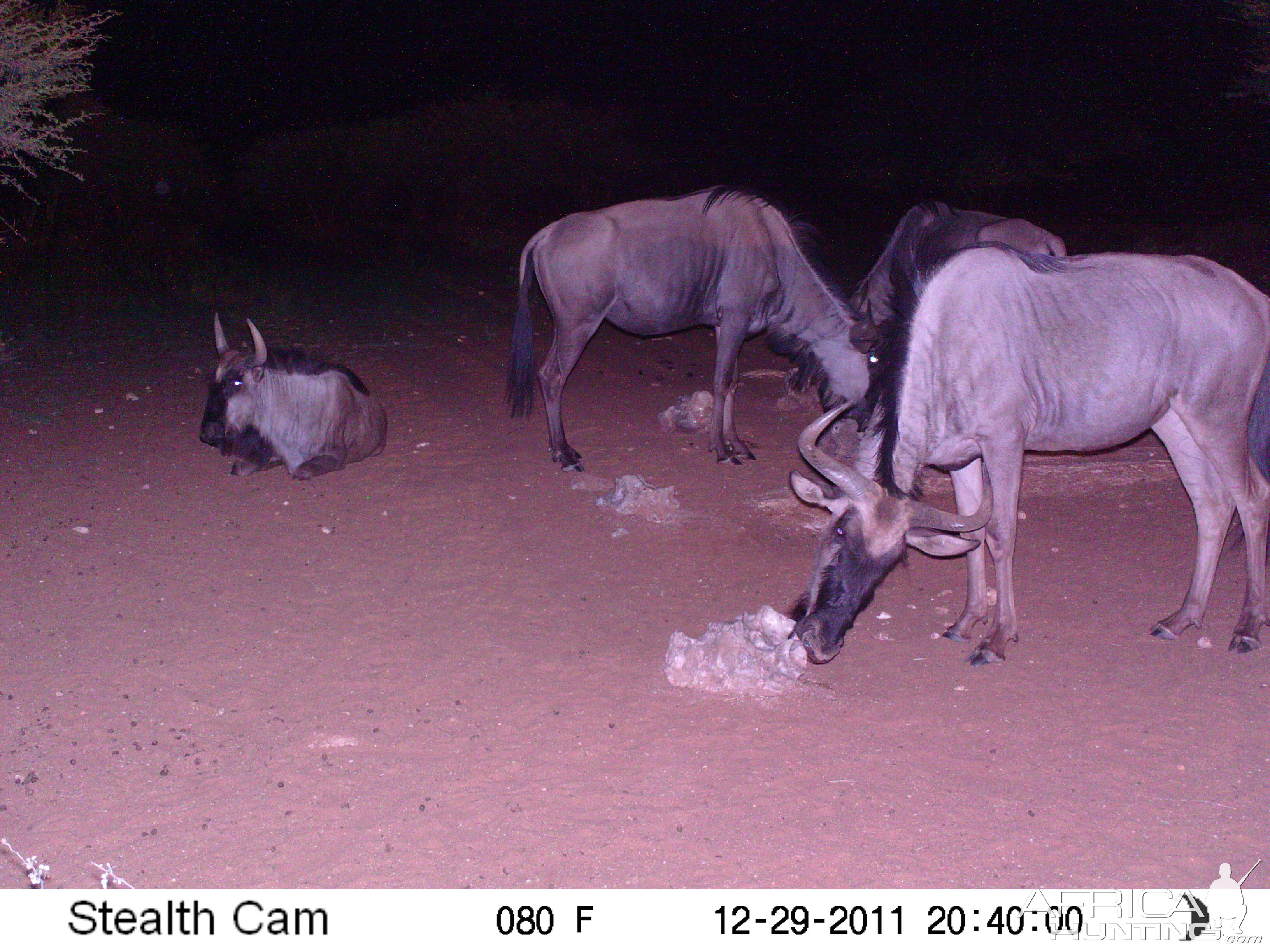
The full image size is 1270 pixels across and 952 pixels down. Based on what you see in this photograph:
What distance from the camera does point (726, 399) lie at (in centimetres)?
762

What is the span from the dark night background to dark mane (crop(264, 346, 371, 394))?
24.6 feet

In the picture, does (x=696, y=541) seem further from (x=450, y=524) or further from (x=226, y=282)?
(x=226, y=282)

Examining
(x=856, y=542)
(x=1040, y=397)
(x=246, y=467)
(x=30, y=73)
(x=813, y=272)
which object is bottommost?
(x=246, y=467)

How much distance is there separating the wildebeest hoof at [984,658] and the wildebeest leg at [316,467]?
430 centimetres

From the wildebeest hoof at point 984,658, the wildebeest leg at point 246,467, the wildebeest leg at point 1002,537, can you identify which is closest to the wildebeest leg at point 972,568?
the wildebeest leg at point 1002,537

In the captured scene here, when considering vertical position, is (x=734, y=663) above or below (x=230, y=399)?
above

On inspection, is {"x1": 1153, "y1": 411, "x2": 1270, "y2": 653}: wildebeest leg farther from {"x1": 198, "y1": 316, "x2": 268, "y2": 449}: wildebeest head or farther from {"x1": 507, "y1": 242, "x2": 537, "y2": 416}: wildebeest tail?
{"x1": 198, "y1": 316, "x2": 268, "y2": 449}: wildebeest head

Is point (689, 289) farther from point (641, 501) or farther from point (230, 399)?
point (230, 399)

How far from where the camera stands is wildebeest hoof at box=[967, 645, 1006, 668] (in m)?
4.74

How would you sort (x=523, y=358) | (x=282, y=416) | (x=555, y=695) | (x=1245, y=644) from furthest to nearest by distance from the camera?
(x=523, y=358) → (x=282, y=416) → (x=1245, y=644) → (x=555, y=695)

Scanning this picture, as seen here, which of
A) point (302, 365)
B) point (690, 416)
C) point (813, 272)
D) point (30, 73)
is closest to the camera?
point (302, 365)

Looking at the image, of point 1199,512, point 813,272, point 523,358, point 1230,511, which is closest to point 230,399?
point 523,358

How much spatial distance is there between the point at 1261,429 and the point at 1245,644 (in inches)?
41.4

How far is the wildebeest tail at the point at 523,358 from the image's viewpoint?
784 centimetres
